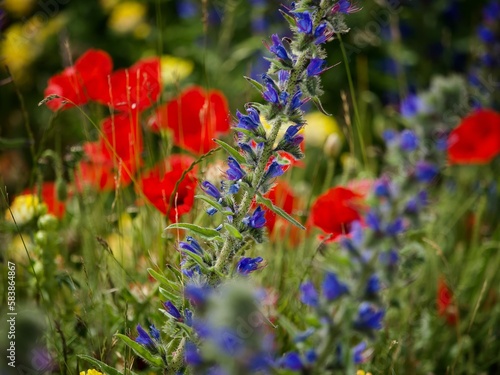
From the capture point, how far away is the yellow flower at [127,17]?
135 inches

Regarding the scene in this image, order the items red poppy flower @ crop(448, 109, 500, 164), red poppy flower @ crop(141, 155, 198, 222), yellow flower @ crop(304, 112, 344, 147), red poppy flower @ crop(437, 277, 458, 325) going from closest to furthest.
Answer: red poppy flower @ crop(141, 155, 198, 222) → red poppy flower @ crop(437, 277, 458, 325) → red poppy flower @ crop(448, 109, 500, 164) → yellow flower @ crop(304, 112, 344, 147)

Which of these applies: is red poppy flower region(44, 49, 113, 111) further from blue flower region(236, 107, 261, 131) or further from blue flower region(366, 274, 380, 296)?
blue flower region(366, 274, 380, 296)

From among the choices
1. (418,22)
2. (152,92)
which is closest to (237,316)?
(152,92)

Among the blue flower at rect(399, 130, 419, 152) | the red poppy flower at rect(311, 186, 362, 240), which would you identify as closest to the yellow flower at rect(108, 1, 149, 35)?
the red poppy flower at rect(311, 186, 362, 240)

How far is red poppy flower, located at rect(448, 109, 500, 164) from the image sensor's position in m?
2.15

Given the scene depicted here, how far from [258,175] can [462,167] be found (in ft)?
6.28

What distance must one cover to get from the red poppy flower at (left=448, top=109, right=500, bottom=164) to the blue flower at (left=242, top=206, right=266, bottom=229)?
1.31 meters

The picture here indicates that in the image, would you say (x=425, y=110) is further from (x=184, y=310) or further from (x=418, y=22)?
(x=418, y=22)

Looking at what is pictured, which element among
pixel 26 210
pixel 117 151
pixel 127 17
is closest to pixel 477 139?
pixel 117 151

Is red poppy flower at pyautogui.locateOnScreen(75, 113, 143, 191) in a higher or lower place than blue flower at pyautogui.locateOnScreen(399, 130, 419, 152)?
lower

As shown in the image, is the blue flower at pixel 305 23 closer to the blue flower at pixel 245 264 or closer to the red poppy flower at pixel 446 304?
the blue flower at pixel 245 264

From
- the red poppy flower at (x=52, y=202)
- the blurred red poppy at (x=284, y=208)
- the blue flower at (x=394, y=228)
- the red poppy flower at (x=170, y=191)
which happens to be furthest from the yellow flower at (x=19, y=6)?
the blue flower at (x=394, y=228)

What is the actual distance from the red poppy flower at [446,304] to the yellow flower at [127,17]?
2141 mm

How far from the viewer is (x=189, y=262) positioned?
97 cm
